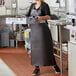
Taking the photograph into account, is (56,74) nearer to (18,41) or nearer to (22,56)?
(22,56)

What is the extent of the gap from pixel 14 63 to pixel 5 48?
198 centimetres

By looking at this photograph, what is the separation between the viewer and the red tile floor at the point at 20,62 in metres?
4.77

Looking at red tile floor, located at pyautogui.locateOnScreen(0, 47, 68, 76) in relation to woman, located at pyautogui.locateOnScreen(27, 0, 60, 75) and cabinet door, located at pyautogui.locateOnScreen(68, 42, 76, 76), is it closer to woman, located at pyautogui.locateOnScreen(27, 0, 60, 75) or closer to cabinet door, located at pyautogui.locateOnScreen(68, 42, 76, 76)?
woman, located at pyautogui.locateOnScreen(27, 0, 60, 75)

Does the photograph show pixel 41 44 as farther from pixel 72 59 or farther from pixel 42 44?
pixel 72 59

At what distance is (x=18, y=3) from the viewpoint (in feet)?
25.9

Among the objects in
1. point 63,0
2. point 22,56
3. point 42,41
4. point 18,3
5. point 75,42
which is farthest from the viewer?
point 18,3

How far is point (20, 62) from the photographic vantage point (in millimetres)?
5598

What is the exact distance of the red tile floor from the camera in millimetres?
4766

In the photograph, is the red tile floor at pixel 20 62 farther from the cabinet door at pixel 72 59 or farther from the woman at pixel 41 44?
the cabinet door at pixel 72 59

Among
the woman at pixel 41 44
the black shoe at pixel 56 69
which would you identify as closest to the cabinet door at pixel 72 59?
the woman at pixel 41 44

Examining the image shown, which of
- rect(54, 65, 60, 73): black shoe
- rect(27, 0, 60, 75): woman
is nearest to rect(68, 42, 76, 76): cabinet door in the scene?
rect(27, 0, 60, 75): woman

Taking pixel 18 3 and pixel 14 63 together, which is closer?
pixel 14 63

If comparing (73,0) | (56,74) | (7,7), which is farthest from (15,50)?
(73,0)

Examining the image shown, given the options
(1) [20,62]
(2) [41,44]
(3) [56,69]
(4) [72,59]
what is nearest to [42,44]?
(2) [41,44]
